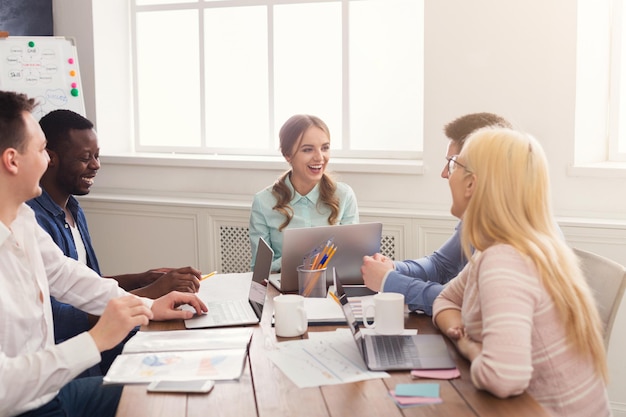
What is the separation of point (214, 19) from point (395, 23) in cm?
105

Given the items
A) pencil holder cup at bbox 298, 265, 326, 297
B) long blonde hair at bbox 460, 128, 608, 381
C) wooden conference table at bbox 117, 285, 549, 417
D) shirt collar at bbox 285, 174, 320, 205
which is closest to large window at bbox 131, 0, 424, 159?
shirt collar at bbox 285, 174, 320, 205

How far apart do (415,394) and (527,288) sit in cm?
31

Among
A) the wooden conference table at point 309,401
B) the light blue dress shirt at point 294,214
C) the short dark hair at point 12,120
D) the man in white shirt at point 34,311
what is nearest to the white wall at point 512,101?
the light blue dress shirt at point 294,214

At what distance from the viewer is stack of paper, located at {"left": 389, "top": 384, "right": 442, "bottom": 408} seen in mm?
1459

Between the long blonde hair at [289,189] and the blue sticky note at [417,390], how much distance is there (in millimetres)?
1525

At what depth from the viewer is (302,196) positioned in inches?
121

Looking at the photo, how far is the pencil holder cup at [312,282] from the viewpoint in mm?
2234

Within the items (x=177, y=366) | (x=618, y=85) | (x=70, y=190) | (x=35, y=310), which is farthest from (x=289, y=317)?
(x=618, y=85)

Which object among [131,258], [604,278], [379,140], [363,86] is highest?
[363,86]

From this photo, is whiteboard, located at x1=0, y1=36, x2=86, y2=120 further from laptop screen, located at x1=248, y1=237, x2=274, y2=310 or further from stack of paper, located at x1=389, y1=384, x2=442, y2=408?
stack of paper, located at x1=389, y1=384, x2=442, y2=408

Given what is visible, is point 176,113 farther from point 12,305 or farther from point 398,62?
point 12,305

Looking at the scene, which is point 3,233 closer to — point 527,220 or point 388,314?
point 388,314

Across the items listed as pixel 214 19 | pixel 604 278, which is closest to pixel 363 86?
pixel 214 19

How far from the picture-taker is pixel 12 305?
1774 mm
